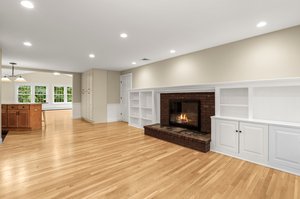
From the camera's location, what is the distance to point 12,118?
5.65m

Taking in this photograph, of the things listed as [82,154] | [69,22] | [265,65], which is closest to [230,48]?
[265,65]

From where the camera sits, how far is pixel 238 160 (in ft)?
10.0

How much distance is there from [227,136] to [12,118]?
7.11m

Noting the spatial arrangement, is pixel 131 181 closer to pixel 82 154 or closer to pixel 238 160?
pixel 82 154

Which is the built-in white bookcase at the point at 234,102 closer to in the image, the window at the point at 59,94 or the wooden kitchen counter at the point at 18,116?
the wooden kitchen counter at the point at 18,116

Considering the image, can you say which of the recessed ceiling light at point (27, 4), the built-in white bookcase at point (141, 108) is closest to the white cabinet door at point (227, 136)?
the built-in white bookcase at point (141, 108)

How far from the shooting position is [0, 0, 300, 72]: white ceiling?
7.46ft

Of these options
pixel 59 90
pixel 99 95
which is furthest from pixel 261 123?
pixel 59 90

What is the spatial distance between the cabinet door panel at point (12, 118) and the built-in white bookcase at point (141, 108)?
4203 millimetres

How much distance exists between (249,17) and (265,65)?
4.04 ft

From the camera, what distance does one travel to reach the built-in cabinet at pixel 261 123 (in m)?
2.60

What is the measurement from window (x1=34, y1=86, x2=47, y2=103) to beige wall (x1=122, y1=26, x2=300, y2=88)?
36.7 ft

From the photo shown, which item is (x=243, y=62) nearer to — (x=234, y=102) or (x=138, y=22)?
(x=234, y=102)

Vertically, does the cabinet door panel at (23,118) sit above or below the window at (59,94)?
below
